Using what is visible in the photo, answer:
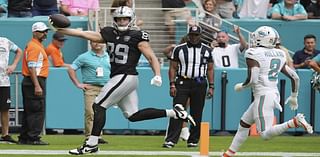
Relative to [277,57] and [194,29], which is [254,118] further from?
[194,29]

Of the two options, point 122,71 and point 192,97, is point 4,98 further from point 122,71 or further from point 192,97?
point 122,71

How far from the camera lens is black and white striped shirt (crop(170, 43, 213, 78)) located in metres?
14.2

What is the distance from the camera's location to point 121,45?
12258mm

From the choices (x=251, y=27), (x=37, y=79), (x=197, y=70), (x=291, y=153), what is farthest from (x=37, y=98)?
(x=251, y=27)

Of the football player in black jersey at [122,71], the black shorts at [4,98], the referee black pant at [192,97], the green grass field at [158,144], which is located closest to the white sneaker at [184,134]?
the green grass field at [158,144]

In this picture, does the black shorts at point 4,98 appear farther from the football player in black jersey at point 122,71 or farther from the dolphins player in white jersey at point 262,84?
the dolphins player in white jersey at point 262,84

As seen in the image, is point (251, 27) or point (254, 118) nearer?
point (254, 118)

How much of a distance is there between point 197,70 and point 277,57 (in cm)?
251

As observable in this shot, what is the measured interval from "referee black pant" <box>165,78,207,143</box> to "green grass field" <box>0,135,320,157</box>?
0.27 meters

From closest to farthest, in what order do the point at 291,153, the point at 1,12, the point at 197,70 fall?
1. the point at 291,153
2. the point at 197,70
3. the point at 1,12

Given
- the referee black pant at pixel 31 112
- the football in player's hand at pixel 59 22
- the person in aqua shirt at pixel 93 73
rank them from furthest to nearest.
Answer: the person in aqua shirt at pixel 93 73
the referee black pant at pixel 31 112
the football in player's hand at pixel 59 22

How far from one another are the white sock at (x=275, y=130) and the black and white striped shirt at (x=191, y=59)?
2745mm

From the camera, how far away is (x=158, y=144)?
48.8ft

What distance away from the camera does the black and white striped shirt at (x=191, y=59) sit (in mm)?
14203
